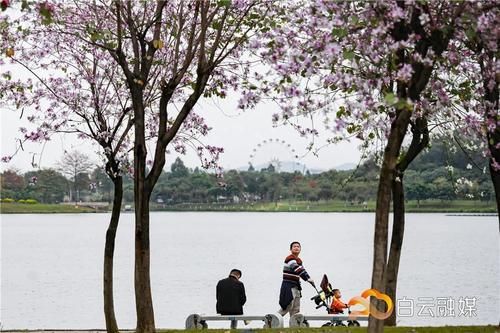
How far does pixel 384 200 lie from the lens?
13.5 m

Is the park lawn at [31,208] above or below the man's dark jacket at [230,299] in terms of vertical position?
above

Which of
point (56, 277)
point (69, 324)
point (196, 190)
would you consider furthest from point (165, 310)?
point (196, 190)

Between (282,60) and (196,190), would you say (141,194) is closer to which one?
(282,60)

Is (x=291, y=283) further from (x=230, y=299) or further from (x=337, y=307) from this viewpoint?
A: (x=337, y=307)

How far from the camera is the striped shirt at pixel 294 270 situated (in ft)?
69.3

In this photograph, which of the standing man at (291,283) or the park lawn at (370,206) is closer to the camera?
the standing man at (291,283)

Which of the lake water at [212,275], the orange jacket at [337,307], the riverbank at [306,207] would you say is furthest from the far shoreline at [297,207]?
the orange jacket at [337,307]

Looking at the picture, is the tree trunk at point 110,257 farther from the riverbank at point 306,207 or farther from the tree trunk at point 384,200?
the riverbank at point 306,207

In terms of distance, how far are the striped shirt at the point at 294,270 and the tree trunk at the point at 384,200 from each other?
7.32 m

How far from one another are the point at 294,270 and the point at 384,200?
805 cm

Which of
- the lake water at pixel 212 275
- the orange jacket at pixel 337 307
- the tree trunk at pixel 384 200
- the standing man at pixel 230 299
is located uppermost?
the tree trunk at pixel 384 200

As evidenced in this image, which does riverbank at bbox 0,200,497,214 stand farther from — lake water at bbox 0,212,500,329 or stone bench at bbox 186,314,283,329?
stone bench at bbox 186,314,283,329

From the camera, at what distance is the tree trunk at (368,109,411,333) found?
1328cm

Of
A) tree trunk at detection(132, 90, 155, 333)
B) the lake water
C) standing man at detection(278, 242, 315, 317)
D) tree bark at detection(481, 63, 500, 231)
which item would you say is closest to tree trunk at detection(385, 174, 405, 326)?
tree bark at detection(481, 63, 500, 231)
